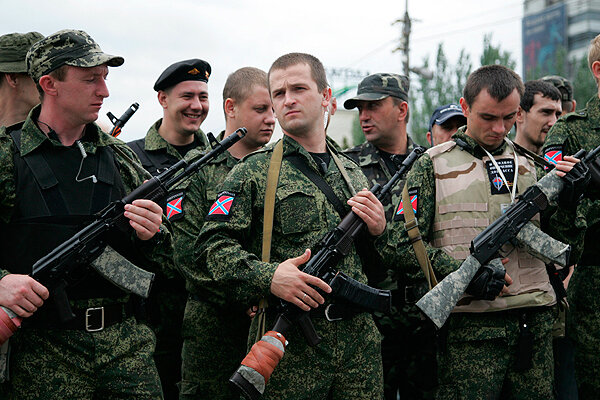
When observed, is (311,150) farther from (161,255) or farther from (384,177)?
(384,177)

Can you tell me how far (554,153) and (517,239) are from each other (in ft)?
3.07

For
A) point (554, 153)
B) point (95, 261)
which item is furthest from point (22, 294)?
point (554, 153)

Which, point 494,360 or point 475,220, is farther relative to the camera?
point 475,220

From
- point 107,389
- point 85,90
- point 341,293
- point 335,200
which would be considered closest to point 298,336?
point 341,293

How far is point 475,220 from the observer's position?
3594 millimetres

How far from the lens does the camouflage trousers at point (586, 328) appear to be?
388 cm

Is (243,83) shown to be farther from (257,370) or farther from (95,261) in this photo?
(257,370)

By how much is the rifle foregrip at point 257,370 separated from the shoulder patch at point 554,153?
2456mm

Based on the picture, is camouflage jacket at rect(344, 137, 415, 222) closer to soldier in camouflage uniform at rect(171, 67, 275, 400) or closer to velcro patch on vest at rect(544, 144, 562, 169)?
velcro patch on vest at rect(544, 144, 562, 169)

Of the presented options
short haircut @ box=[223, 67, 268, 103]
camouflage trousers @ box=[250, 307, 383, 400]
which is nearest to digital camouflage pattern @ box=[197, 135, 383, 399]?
camouflage trousers @ box=[250, 307, 383, 400]

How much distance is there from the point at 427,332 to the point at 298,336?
204 centimetres

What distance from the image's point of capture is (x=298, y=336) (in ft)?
9.91

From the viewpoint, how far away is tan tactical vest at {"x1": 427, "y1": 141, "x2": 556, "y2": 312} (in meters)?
3.51

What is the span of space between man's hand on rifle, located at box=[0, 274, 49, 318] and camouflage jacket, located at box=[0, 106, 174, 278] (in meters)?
0.09
